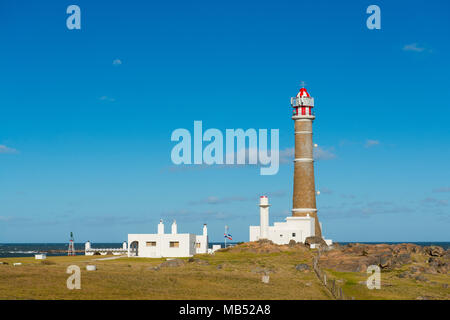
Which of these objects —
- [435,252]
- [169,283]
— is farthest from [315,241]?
[169,283]

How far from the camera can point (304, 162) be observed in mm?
87750

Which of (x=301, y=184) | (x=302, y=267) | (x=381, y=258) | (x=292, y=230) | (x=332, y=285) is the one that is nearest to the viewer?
(x=332, y=285)

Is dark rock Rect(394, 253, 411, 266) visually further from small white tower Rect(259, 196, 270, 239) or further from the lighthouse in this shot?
small white tower Rect(259, 196, 270, 239)

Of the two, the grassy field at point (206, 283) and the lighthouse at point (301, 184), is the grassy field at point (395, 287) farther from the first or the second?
the lighthouse at point (301, 184)

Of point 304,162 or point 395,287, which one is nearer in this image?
point 395,287

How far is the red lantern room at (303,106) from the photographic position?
87562mm

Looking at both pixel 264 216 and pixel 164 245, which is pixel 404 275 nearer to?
pixel 264 216

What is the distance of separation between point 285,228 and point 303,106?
19746mm

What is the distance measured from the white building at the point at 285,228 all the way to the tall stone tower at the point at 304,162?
218 cm

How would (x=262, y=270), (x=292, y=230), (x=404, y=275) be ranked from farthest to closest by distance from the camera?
(x=292, y=230) < (x=262, y=270) < (x=404, y=275)

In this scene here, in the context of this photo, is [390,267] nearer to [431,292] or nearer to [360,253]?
[360,253]

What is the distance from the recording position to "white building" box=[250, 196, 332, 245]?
280ft

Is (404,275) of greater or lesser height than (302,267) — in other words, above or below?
below

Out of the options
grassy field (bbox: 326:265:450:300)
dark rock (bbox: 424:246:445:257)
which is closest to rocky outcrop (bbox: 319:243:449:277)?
dark rock (bbox: 424:246:445:257)
